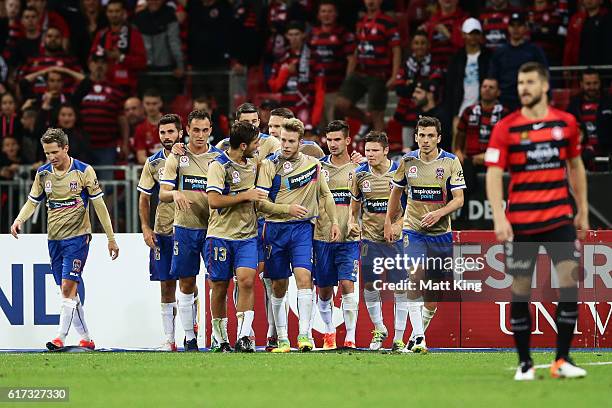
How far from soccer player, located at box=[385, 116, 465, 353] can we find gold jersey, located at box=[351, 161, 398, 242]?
2.00 feet

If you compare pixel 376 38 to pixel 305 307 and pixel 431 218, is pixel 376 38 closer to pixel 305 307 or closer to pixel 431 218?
pixel 431 218

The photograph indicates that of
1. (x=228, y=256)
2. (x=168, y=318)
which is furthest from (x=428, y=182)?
(x=168, y=318)

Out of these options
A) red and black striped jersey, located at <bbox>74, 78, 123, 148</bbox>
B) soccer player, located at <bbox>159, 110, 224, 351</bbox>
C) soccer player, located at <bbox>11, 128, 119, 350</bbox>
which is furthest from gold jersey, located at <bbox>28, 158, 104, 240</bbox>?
red and black striped jersey, located at <bbox>74, 78, 123, 148</bbox>

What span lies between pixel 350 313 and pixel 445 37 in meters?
7.01

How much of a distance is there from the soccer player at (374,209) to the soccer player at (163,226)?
2109 mm

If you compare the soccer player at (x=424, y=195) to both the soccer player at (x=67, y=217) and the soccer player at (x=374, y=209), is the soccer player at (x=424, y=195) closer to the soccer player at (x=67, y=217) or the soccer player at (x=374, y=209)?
the soccer player at (x=374, y=209)

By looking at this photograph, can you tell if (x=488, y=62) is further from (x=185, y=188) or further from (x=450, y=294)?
(x=185, y=188)

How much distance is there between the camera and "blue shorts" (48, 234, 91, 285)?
575 inches

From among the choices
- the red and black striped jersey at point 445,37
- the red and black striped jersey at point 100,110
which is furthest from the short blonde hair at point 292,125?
the red and black striped jersey at point 100,110

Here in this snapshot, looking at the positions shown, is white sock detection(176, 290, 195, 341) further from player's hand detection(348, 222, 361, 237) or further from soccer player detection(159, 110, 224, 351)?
player's hand detection(348, 222, 361, 237)

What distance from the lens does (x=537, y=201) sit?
386 inches

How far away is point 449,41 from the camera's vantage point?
66.2ft

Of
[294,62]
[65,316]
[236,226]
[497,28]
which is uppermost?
[497,28]

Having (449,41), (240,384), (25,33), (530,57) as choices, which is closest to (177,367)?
(240,384)
